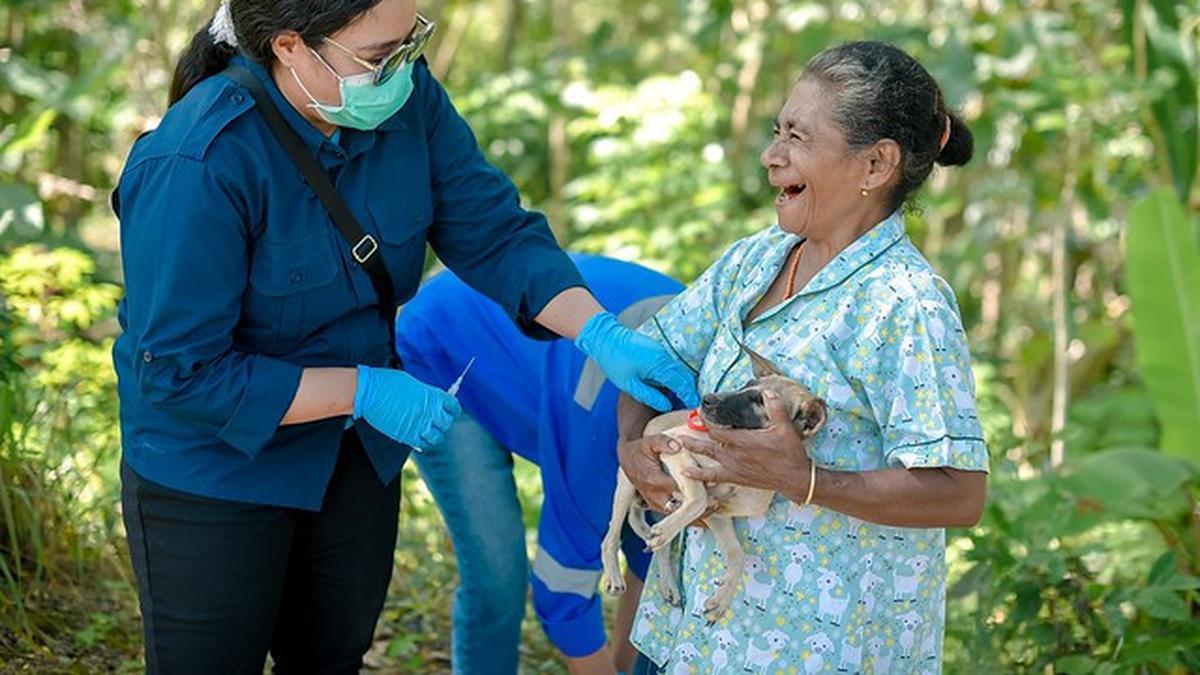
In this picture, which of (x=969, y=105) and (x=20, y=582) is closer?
(x=20, y=582)

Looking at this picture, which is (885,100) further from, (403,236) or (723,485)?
(403,236)

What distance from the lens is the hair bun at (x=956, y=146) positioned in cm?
247

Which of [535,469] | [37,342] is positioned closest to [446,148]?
[37,342]

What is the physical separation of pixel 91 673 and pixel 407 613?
39.7 inches

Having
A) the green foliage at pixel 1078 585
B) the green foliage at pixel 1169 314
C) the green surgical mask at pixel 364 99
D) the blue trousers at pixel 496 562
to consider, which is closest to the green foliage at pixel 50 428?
the blue trousers at pixel 496 562

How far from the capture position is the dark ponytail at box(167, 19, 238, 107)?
2520 mm

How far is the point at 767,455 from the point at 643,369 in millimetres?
426

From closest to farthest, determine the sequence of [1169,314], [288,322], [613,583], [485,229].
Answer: [288,322] → [613,583] → [485,229] → [1169,314]

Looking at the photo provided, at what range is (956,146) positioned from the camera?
248cm

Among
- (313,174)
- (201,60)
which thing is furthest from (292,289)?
(201,60)

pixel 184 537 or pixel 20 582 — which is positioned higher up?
pixel 184 537

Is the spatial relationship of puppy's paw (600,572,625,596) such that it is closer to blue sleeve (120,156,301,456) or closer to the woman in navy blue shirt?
the woman in navy blue shirt

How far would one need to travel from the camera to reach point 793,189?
2.40 metres

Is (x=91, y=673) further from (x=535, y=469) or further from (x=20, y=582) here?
(x=535, y=469)
